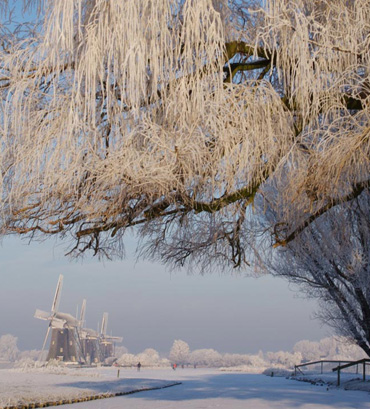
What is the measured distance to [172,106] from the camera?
4.43 metres

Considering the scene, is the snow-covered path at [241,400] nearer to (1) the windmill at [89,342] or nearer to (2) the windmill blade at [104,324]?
(1) the windmill at [89,342]

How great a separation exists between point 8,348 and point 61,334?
3129cm

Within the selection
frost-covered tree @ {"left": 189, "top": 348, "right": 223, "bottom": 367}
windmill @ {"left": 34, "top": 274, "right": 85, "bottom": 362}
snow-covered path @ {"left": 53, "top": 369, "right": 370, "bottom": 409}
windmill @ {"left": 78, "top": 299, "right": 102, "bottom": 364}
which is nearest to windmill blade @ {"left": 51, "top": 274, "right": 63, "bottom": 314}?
windmill @ {"left": 34, "top": 274, "right": 85, "bottom": 362}

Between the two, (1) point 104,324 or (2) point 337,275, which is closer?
(2) point 337,275

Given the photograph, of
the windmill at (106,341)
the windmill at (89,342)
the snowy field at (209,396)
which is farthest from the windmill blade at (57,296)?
the snowy field at (209,396)

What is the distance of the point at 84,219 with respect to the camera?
5.63 metres

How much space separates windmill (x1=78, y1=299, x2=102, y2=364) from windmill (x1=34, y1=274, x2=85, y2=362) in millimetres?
4011

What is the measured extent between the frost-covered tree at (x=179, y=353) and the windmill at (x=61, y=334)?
24.1 m

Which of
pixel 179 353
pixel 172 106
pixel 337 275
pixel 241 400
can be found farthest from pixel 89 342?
pixel 172 106

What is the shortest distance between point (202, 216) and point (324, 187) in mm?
2363

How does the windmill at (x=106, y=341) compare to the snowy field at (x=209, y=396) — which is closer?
the snowy field at (x=209, y=396)

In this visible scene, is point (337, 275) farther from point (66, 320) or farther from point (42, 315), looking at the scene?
point (66, 320)

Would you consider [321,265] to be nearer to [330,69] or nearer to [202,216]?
[202,216]

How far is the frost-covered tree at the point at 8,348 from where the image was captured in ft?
259
